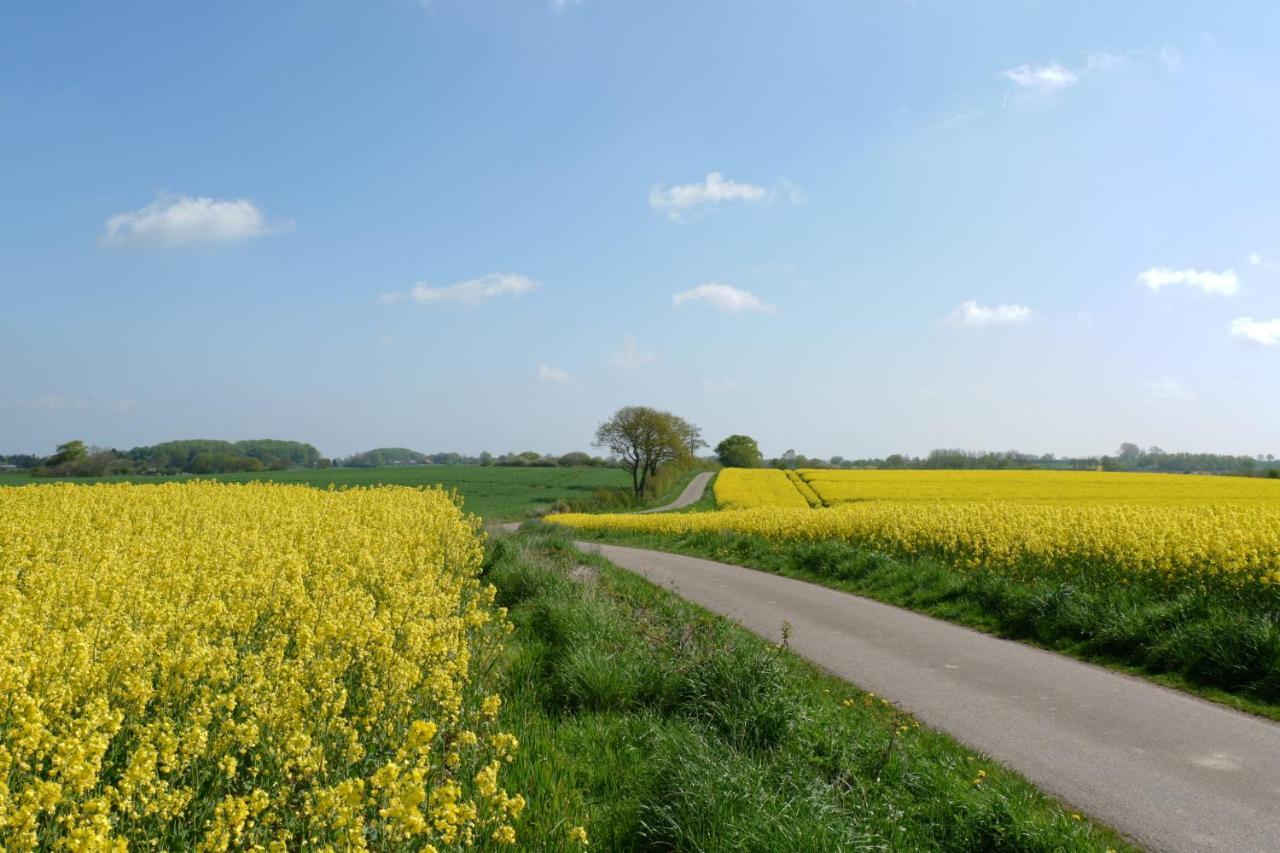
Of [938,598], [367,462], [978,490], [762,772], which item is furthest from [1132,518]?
[367,462]

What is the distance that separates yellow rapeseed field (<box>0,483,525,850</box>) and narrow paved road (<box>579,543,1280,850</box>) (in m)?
4.24

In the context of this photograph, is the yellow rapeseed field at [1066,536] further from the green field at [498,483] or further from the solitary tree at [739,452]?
the solitary tree at [739,452]

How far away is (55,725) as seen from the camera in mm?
4629

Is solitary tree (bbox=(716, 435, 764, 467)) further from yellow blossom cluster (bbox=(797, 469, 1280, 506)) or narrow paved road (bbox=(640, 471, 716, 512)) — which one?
yellow blossom cluster (bbox=(797, 469, 1280, 506))

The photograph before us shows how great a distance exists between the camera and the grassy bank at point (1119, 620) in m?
8.45

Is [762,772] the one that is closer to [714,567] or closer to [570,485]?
[714,567]

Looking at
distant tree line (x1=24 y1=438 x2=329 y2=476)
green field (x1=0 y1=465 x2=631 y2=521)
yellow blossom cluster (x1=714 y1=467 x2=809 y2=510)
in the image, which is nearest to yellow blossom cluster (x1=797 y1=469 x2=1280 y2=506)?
yellow blossom cluster (x1=714 y1=467 x2=809 y2=510)

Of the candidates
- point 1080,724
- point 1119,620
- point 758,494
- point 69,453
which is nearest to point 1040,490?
point 758,494

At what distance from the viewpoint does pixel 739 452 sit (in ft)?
417

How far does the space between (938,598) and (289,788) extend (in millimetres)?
12100

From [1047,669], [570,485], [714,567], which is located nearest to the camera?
[1047,669]

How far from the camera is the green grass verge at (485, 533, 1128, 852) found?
4.54 m

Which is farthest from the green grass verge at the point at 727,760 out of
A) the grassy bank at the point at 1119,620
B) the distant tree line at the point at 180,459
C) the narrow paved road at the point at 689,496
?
the distant tree line at the point at 180,459

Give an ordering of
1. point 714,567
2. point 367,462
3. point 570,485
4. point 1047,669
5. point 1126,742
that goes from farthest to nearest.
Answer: point 367,462 < point 570,485 < point 714,567 < point 1047,669 < point 1126,742
